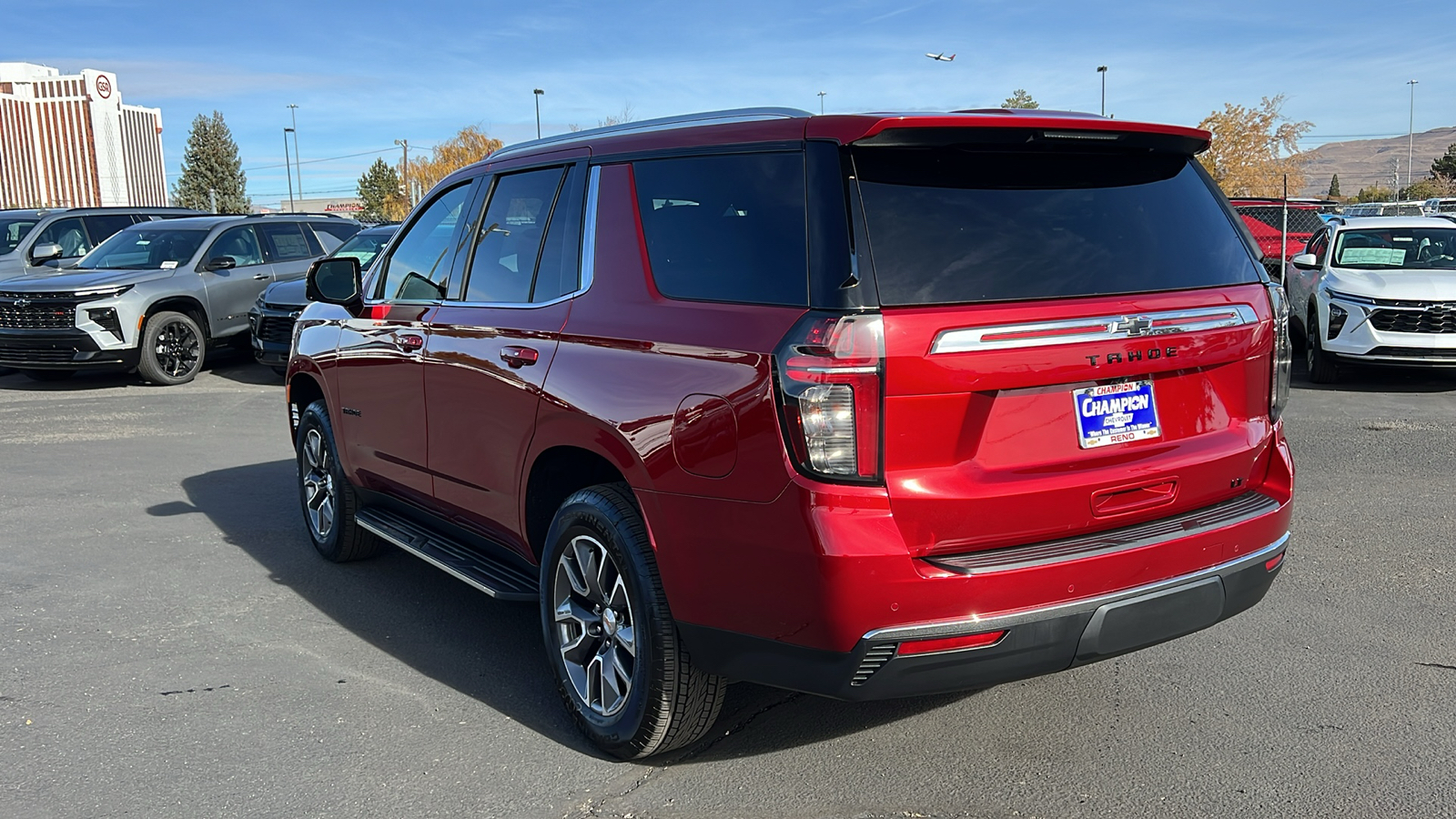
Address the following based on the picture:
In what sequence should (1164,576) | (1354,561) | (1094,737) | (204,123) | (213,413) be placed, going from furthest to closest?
(204,123)
(213,413)
(1354,561)
(1094,737)
(1164,576)

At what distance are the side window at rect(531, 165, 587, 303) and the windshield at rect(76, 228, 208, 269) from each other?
435 inches

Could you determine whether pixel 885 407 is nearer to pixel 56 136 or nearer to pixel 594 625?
pixel 594 625

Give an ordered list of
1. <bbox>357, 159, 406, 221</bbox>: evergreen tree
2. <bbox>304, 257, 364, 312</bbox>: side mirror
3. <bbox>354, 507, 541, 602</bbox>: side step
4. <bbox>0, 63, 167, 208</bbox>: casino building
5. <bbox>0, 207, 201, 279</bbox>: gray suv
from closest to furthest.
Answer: <bbox>354, 507, 541, 602</bbox>: side step, <bbox>304, 257, 364, 312</bbox>: side mirror, <bbox>0, 207, 201, 279</bbox>: gray suv, <bbox>357, 159, 406, 221</bbox>: evergreen tree, <bbox>0, 63, 167, 208</bbox>: casino building

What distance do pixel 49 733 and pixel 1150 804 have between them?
3.48 meters

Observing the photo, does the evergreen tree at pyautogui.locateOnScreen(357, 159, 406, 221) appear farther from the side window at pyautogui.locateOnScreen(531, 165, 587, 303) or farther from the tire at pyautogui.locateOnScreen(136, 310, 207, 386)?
the side window at pyautogui.locateOnScreen(531, 165, 587, 303)

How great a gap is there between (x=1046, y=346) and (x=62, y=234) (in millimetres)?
17371

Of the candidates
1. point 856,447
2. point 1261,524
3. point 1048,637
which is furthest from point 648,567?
point 1261,524

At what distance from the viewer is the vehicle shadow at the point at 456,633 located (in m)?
3.90

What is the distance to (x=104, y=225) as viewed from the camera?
56.3 feet

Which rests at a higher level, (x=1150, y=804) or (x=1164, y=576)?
(x=1164, y=576)

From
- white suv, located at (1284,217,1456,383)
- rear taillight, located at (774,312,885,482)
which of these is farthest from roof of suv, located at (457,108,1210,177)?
white suv, located at (1284,217,1456,383)

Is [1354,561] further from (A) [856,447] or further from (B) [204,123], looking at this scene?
(B) [204,123]

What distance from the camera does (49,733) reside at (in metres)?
3.89

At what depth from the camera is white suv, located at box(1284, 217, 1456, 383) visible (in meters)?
11.0
